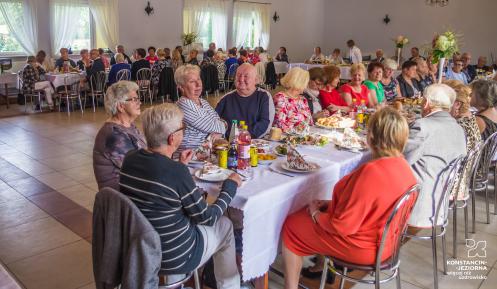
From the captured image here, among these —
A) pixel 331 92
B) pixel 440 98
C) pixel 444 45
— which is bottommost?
pixel 331 92


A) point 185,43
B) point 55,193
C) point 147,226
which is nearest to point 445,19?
point 185,43

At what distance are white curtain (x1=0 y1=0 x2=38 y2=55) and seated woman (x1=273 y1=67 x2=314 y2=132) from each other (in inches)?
301

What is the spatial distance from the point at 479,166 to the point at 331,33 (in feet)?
43.4

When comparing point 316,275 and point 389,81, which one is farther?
point 389,81

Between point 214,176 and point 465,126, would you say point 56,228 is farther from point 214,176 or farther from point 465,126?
point 465,126

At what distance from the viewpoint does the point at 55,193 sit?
12.6ft

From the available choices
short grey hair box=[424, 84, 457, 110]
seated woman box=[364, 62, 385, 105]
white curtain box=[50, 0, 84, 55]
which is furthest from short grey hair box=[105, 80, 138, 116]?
white curtain box=[50, 0, 84, 55]

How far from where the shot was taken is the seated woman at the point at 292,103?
3.42 meters

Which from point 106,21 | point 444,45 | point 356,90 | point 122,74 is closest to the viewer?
point 356,90

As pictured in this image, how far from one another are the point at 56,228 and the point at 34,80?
514cm

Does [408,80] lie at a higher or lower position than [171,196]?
higher

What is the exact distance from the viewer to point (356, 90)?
4.32 metres

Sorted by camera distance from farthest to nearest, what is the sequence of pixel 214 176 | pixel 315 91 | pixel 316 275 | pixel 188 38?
pixel 188 38, pixel 315 91, pixel 316 275, pixel 214 176

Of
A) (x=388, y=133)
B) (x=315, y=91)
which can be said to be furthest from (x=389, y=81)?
(x=388, y=133)
